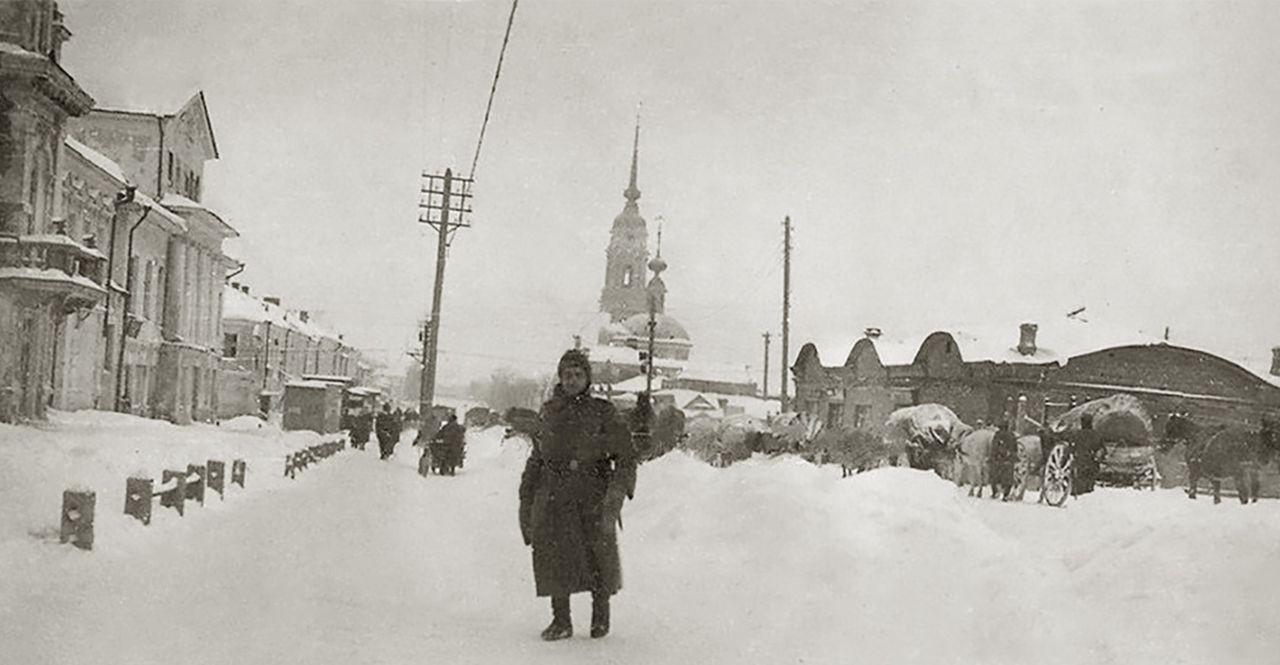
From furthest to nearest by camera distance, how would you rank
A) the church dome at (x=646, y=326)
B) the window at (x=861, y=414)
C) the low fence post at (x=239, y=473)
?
the window at (x=861, y=414) < the low fence post at (x=239, y=473) < the church dome at (x=646, y=326)

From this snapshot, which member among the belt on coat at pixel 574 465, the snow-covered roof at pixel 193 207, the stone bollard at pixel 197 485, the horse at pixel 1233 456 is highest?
the snow-covered roof at pixel 193 207

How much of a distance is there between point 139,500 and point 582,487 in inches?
149

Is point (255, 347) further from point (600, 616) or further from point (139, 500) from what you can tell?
point (600, 616)

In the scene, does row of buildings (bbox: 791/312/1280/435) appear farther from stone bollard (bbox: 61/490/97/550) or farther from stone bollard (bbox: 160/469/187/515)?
stone bollard (bbox: 160/469/187/515)

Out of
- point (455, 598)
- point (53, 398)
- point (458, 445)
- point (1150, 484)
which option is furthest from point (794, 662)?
point (458, 445)

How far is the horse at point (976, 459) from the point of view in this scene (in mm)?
15305

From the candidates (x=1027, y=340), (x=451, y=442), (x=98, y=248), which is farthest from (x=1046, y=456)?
(x=98, y=248)

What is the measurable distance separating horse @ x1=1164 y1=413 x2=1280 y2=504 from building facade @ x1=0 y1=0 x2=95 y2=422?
591 centimetres

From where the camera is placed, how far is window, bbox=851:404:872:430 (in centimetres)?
2990

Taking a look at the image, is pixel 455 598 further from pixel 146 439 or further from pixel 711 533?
pixel 711 533

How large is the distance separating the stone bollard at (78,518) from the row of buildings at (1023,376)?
20.3 feet

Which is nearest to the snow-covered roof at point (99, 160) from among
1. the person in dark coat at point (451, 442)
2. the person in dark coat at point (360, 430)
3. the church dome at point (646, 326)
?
the church dome at point (646, 326)

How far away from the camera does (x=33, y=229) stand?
476cm

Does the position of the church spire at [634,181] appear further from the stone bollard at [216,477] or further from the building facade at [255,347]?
the stone bollard at [216,477]
